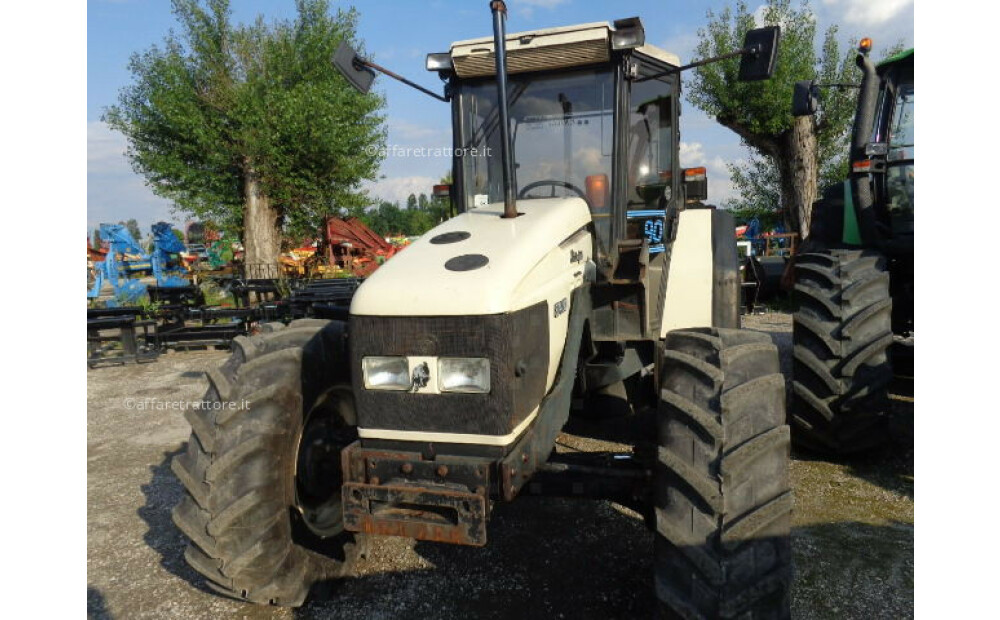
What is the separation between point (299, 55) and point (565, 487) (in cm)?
1720

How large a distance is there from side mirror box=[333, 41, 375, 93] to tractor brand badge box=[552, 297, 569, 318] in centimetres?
157

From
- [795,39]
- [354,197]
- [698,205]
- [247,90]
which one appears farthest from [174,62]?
[795,39]

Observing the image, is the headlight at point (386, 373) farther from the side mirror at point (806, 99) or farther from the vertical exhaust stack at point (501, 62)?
the side mirror at point (806, 99)

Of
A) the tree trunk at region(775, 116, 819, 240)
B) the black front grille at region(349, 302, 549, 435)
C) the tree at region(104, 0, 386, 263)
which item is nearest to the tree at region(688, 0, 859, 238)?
the tree trunk at region(775, 116, 819, 240)

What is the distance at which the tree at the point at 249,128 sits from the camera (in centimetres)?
1530

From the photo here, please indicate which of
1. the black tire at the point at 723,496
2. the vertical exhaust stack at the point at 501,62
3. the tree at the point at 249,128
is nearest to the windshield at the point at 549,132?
the vertical exhaust stack at the point at 501,62

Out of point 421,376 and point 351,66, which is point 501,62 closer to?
point 351,66

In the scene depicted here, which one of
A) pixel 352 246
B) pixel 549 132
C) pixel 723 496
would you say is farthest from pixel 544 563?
pixel 352 246

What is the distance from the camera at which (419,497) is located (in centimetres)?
242

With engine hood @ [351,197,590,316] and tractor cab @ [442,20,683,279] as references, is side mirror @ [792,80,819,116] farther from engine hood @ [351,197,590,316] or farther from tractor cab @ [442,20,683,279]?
engine hood @ [351,197,590,316]

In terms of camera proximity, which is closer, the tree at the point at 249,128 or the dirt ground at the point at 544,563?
the dirt ground at the point at 544,563

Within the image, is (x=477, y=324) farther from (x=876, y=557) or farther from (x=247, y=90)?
(x=247, y=90)

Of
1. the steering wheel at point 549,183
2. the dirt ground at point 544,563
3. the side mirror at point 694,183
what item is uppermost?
the side mirror at point 694,183

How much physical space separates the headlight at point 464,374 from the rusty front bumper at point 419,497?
0.94 ft
